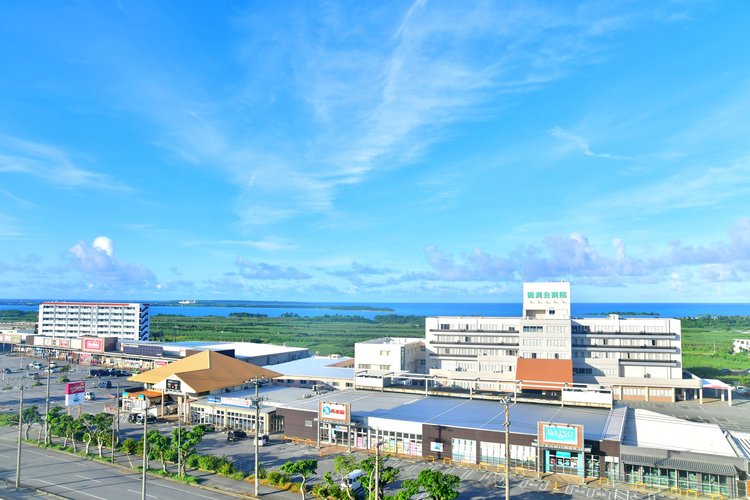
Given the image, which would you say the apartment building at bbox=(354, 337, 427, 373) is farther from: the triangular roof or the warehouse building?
the warehouse building

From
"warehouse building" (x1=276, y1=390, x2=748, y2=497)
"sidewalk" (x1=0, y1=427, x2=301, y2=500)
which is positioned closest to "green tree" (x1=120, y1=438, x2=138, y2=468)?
"sidewalk" (x1=0, y1=427, x2=301, y2=500)

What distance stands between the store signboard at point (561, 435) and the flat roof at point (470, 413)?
77.3 inches

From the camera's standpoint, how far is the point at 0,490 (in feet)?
141

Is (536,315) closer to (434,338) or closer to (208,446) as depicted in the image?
(434,338)

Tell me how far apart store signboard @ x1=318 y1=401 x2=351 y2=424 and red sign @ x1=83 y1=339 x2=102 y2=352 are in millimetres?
108384

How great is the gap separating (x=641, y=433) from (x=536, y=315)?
45211 millimetres

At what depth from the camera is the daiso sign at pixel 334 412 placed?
58.0 m

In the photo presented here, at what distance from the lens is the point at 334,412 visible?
59.0 meters


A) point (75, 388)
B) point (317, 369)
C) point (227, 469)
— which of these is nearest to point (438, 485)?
point (227, 469)

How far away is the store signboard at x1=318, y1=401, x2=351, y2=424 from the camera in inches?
2280

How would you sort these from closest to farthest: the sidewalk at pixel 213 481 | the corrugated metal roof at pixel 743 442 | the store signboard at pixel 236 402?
the sidewalk at pixel 213 481
the corrugated metal roof at pixel 743 442
the store signboard at pixel 236 402

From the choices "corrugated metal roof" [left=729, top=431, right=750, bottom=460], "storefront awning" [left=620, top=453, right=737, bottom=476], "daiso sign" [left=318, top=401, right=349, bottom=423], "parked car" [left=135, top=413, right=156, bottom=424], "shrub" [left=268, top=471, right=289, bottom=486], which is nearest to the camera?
"storefront awning" [left=620, top=453, right=737, bottom=476]

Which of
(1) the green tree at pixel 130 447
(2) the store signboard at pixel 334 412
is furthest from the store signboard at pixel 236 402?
(1) the green tree at pixel 130 447

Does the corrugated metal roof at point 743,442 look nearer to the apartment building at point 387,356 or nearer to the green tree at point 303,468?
the green tree at point 303,468
